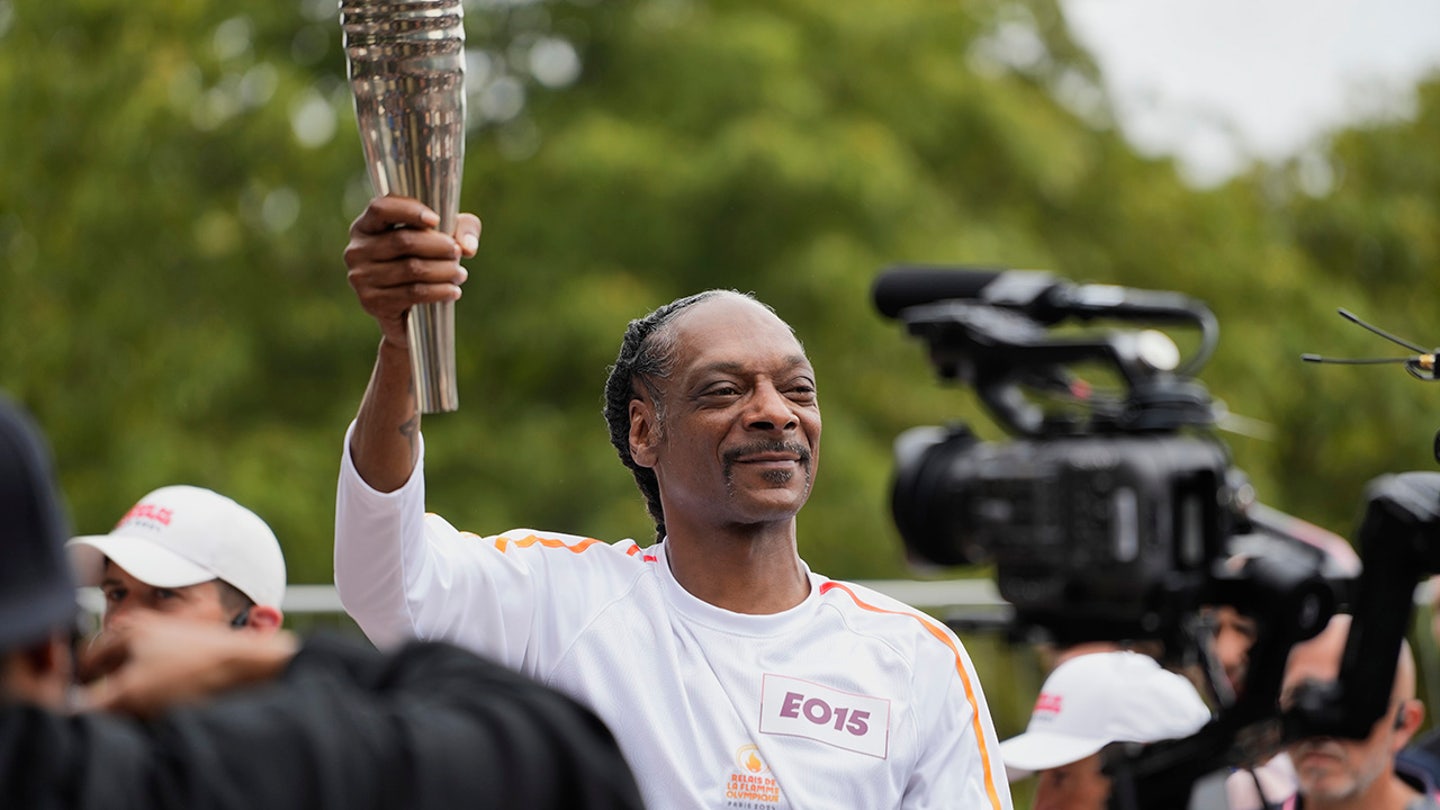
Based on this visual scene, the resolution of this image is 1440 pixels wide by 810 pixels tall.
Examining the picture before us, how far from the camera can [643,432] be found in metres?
3.40

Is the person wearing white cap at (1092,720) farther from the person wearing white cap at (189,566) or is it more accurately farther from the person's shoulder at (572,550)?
the person wearing white cap at (189,566)

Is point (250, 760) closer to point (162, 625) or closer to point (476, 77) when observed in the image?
point (162, 625)

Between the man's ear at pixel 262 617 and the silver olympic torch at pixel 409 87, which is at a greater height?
the silver olympic torch at pixel 409 87

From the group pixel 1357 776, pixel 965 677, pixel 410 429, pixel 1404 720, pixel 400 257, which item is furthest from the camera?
pixel 1404 720

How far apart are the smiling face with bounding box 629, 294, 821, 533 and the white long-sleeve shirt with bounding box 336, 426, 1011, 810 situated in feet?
0.52

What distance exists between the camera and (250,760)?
63.2 inches

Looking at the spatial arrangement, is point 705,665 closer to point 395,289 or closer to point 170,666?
point 395,289

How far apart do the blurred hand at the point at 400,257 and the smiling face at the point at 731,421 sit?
0.57 meters

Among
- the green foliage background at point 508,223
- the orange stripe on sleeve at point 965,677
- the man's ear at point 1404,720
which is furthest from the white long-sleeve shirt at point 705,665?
the green foliage background at point 508,223

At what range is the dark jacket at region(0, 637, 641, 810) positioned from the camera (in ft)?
5.11

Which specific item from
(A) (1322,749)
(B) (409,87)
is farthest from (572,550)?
(A) (1322,749)

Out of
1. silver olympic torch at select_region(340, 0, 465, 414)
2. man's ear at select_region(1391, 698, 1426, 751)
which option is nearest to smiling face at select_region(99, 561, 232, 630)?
silver olympic torch at select_region(340, 0, 465, 414)

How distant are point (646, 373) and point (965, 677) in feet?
2.52

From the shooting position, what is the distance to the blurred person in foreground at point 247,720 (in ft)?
5.08
